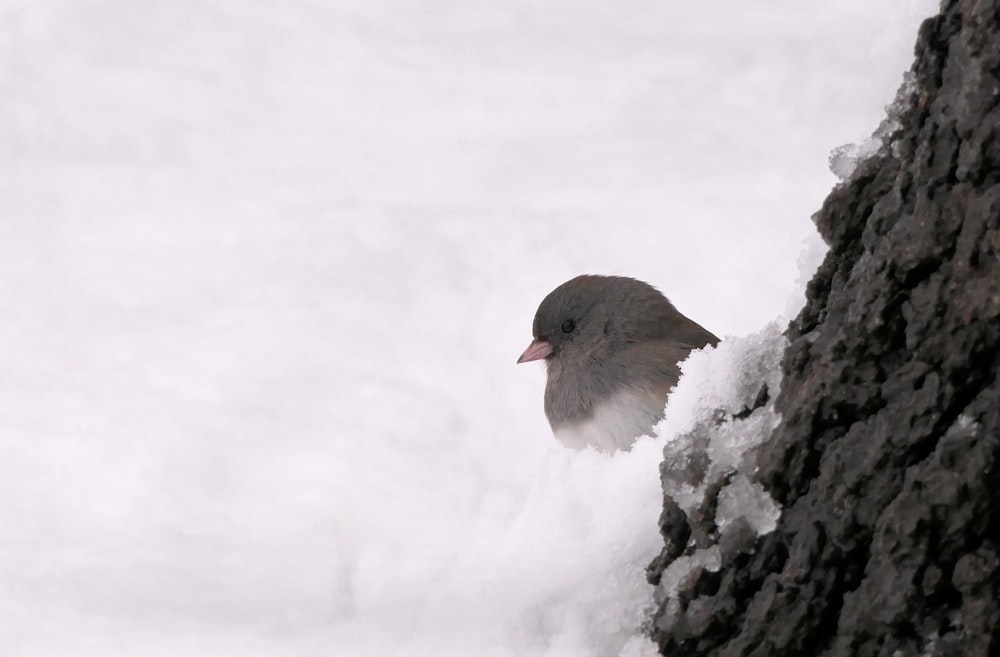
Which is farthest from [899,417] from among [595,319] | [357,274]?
[357,274]

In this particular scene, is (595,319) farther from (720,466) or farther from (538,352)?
(720,466)

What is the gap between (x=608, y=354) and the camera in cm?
333

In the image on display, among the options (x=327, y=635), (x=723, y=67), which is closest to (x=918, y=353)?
(x=327, y=635)

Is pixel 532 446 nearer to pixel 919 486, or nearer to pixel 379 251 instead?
pixel 379 251

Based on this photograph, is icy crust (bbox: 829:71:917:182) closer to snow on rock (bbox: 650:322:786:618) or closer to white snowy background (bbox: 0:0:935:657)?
white snowy background (bbox: 0:0:935:657)

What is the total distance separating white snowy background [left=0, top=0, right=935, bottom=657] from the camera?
1.82m

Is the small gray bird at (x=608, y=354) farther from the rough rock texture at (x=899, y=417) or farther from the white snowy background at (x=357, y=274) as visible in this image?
the rough rock texture at (x=899, y=417)

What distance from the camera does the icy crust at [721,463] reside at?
1.36 metres

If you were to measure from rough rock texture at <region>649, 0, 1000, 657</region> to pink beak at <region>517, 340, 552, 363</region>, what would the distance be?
2062 millimetres

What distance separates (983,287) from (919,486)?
20 centimetres

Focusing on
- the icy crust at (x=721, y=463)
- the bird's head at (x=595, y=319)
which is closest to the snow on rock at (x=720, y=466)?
the icy crust at (x=721, y=463)

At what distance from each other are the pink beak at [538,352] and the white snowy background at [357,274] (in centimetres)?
24

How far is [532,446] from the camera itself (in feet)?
11.4

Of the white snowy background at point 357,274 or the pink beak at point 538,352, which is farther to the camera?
the pink beak at point 538,352
